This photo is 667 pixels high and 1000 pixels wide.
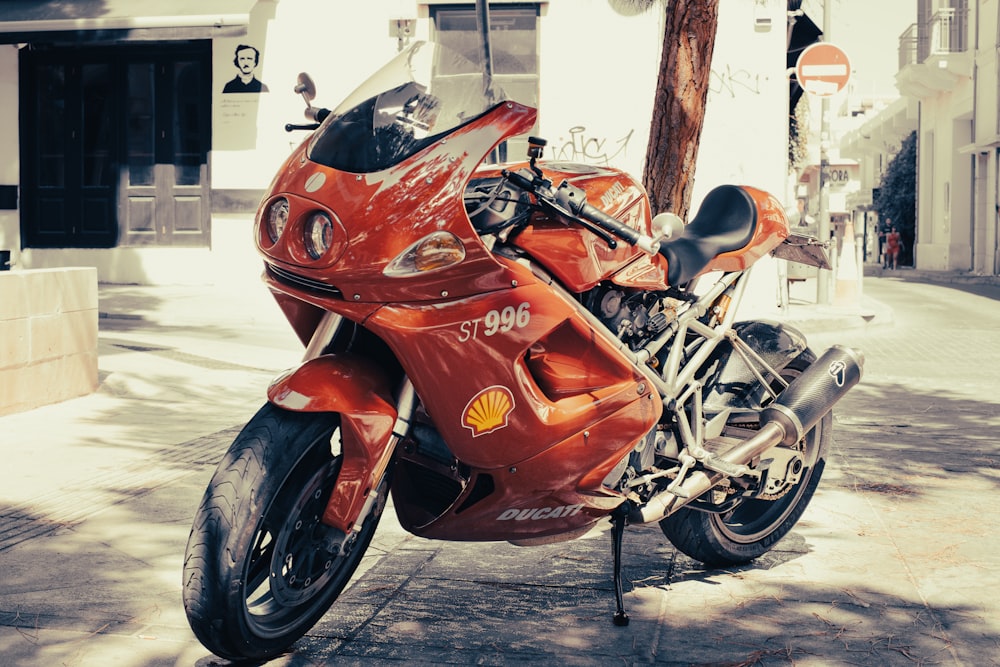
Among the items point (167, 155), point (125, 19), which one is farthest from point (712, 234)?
point (167, 155)

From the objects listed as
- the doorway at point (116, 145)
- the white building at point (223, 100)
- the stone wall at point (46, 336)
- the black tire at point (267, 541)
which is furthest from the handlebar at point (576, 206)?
the doorway at point (116, 145)

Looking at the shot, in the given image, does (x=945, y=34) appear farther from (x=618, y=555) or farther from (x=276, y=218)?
(x=276, y=218)

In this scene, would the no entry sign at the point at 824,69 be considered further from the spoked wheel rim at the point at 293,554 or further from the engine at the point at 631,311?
the spoked wheel rim at the point at 293,554

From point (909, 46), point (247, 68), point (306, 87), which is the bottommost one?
point (306, 87)

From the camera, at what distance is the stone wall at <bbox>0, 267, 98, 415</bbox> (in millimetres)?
6957

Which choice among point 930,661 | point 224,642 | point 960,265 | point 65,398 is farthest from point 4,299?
point 960,265

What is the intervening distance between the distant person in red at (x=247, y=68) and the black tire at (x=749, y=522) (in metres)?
13.1

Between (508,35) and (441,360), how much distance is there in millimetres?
13522

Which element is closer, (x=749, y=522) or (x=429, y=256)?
(x=429, y=256)

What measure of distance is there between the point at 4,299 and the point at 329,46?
990 centimetres

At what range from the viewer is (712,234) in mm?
3949

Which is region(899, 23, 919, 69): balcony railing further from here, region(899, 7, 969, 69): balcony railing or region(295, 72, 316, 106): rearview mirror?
region(295, 72, 316, 106): rearview mirror

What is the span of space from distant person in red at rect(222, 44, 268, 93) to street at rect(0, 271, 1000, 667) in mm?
10078

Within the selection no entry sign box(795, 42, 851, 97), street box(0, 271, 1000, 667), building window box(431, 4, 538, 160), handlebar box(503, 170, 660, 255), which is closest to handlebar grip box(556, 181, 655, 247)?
handlebar box(503, 170, 660, 255)
